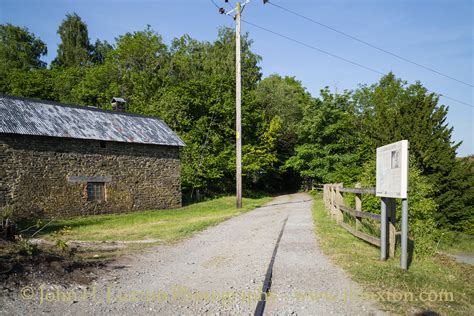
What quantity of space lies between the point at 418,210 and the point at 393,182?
5.24 metres

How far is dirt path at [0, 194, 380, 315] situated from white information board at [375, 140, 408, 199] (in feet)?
5.09

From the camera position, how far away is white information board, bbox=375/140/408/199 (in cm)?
505

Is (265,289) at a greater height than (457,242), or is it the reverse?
(265,289)

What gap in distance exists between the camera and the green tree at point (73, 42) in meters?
A: 46.6

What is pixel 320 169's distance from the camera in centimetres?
3216

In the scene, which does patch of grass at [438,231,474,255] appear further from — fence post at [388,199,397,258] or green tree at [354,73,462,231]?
fence post at [388,199,397,258]

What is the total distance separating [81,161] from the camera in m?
16.8

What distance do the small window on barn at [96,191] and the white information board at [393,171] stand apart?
1508 centimetres

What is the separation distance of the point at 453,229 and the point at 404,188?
2045 cm

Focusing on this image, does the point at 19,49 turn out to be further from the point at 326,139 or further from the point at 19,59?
the point at 326,139

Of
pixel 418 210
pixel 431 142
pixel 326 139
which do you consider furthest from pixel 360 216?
pixel 326 139

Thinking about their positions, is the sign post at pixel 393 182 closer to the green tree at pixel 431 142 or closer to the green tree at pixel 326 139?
the green tree at pixel 431 142

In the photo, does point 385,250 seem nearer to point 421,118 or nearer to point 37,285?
point 37,285

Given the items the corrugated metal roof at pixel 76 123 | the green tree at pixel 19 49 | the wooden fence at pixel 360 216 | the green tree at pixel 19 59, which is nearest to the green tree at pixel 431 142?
the wooden fence at pixel 360 216
